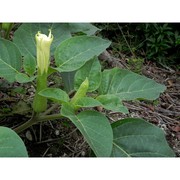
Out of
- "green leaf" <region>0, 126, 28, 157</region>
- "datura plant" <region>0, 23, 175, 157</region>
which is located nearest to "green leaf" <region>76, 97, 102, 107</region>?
"datura plant" <region>0, 23, 175, 157</region>

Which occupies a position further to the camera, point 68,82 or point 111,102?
point 68,82

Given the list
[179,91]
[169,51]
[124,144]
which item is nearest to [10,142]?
[124,144]

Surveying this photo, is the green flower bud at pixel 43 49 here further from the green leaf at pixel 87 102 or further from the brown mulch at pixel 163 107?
the brown mulch at pixel 163 107

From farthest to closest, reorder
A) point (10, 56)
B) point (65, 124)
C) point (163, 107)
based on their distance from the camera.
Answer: point (163, 107) → point (65, 124) → point (10, 56)

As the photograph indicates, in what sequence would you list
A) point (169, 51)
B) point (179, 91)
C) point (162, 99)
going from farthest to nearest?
point (169, 51)
point (179, 91)
point (162, 99)

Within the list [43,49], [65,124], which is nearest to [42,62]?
[43,49]

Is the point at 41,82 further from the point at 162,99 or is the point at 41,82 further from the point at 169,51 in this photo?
the point at 169,51

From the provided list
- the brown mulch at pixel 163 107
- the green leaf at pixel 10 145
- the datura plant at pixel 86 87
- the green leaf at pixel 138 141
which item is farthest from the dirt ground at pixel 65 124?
the green leaf at pixel 10 145

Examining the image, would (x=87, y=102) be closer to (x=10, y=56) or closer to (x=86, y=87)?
(x=86, y=87)
